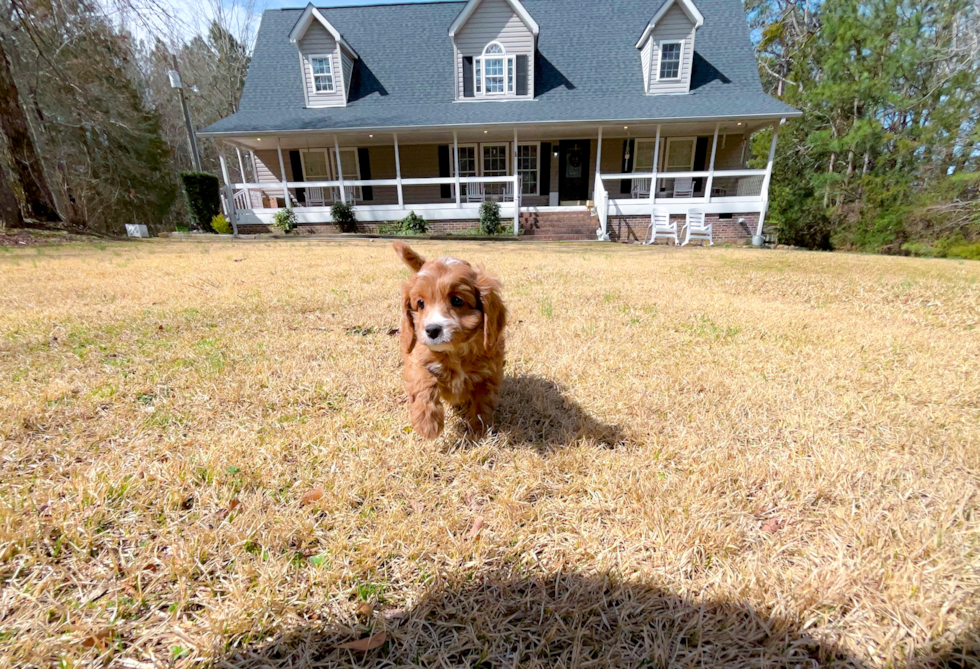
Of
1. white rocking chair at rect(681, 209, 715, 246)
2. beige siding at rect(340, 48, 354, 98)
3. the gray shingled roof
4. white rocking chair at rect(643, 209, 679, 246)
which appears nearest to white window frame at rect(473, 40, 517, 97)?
the gray shingled roof

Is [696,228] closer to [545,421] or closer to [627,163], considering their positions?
[627,163]

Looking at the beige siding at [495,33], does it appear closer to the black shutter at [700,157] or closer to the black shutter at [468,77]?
the black shutter at [468,77]

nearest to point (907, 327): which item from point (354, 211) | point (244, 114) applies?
point (354, 211)

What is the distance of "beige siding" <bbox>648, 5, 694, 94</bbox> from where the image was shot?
55.4 feet

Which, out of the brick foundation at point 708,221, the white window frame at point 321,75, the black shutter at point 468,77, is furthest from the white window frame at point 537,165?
the white window frame at point 321,75

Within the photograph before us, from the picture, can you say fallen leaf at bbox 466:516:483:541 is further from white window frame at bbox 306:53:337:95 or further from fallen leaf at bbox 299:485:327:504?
white window frame at bbox 306:53:337:95

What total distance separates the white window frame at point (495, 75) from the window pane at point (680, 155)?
7.93 meters

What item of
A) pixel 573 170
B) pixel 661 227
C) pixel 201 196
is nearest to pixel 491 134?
pixel 573 170

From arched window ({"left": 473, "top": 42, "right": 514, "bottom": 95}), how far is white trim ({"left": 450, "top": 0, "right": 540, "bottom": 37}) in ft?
4.22

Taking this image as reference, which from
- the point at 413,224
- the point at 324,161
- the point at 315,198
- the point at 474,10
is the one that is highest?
the point at 474,10

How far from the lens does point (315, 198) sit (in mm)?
19672

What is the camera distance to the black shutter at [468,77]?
1820 cm

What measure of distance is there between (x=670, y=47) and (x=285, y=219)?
17.8m

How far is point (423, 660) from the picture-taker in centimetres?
126
